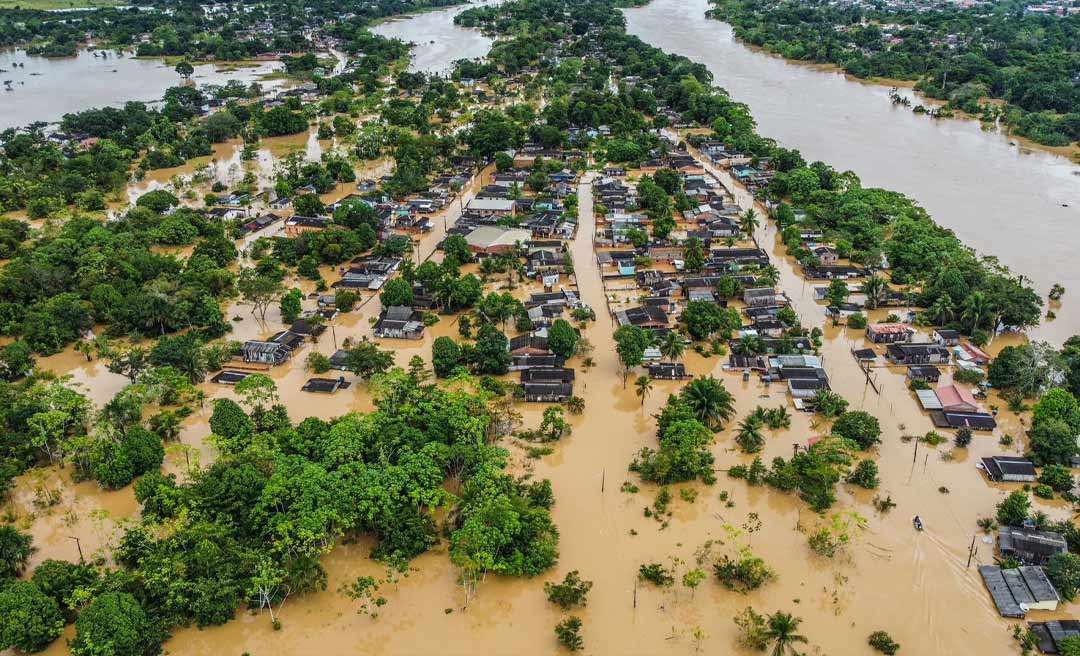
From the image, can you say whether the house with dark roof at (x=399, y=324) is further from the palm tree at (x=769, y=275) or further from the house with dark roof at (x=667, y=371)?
the palm tree at (x=769, y=275)

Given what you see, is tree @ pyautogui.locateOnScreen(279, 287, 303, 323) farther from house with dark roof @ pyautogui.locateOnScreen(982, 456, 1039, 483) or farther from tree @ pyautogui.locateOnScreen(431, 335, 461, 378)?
house with dark roof @ pyautogui.locateOnScreen(982, 456, 1039, 483)

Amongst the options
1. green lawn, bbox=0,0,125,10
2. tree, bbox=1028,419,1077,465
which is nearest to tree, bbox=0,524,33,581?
tree, bbox=1028,419,1077,465

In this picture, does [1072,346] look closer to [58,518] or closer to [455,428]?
[455,428]

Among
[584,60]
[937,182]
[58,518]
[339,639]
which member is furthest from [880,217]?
[584,60]

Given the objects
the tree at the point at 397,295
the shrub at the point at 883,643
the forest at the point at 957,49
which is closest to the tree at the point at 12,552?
the tree at the point at 397,295

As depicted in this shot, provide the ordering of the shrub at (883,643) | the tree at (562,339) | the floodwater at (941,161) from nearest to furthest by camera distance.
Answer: the shrub at (883,643) < the tree at (562,339) < the floodwater at (941,161)

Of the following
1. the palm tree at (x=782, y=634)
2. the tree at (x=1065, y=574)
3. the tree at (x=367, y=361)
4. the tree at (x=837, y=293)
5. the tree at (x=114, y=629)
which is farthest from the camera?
the tree at (x=837, y=293)

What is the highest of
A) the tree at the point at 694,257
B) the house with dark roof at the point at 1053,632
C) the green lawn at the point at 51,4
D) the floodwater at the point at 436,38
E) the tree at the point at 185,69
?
the green lawn at the point at 51,4
